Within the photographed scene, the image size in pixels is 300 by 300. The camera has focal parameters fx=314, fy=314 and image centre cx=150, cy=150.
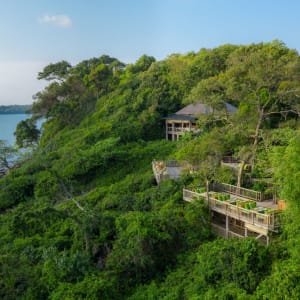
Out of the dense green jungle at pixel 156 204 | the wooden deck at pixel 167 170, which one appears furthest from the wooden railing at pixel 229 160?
the wooden deck at pixel 167 170

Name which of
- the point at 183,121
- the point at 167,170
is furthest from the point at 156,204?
the point at 183,121

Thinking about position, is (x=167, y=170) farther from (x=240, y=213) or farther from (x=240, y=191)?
(x=240, y=213)

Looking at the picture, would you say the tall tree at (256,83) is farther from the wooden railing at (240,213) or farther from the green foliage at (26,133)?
the green foliage at (26,133)

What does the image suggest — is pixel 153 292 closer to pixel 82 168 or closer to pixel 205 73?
pixel 82 168

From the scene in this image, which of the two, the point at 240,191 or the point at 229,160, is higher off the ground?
the point at 229,160

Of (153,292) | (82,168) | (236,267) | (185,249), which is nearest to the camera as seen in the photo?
(236,267)

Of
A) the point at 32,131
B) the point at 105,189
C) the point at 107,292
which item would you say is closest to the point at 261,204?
the point at 107,292
